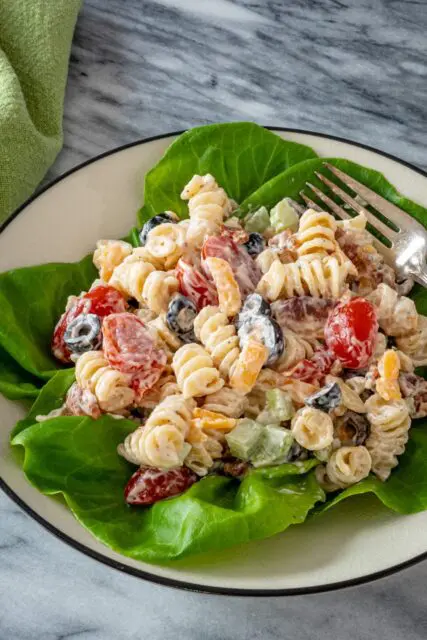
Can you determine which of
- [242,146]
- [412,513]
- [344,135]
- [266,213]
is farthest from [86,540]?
[344,135]

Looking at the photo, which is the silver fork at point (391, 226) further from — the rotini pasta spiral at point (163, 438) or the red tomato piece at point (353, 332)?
the rotini pasta spiral at point (163, 438)

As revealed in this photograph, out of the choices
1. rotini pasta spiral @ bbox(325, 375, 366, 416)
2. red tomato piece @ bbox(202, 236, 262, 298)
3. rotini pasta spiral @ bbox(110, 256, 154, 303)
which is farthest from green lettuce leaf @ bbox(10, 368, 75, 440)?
rotini pasta spiral @ bbox(325, 375, 366, 416)

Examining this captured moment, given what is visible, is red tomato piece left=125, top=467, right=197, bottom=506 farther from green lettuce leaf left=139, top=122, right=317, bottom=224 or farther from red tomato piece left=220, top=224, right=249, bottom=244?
green lettuce leaf left=139, top=122, right=317, bottom=224

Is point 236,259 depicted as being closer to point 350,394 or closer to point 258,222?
point 258,222

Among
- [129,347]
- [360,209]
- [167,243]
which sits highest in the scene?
[360,209]

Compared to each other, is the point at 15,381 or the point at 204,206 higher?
the point at 204,206

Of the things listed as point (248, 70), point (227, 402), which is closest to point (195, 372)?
point (227, 402)

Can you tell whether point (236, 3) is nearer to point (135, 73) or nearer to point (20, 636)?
point (135, 73)

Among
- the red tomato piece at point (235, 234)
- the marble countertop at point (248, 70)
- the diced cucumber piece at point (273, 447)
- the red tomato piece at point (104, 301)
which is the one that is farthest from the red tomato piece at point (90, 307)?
the marble countertop at point (248, 70)
